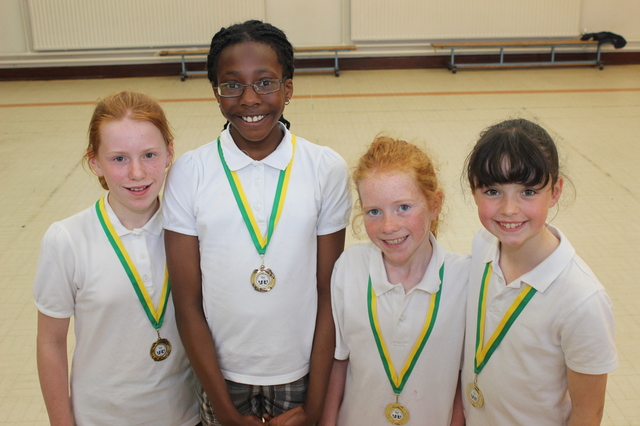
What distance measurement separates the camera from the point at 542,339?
1500 mm

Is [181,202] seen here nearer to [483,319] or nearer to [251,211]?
[251,211]

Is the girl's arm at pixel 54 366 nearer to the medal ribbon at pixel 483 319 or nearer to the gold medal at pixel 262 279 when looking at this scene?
the gold medal at pixel 262 279

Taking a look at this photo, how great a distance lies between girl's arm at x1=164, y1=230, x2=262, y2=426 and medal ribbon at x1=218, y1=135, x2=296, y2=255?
16 cm

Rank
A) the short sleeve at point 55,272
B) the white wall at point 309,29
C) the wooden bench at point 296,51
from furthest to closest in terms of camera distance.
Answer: the white wall at point 309,29
the wooden bench at point 296,51
the short sleeve at point 55,272

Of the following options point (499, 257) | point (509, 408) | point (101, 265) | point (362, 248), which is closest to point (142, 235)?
point (101, 265)

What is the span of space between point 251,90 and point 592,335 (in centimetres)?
102

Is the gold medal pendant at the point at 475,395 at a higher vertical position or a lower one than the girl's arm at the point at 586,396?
lower

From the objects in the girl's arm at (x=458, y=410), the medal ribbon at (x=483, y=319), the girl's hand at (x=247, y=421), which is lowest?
the girl's arm at (x=458, y=410)

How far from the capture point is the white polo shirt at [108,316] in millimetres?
1630

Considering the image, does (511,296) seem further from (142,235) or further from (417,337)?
(142,235)

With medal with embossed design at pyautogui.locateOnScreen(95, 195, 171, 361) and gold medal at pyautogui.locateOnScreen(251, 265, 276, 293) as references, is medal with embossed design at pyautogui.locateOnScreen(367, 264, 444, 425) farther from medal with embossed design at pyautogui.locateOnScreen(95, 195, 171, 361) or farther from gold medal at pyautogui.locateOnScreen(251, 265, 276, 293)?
medal with embossed design at pyautogui.locateOnScreen(95, 195, 171, 361)

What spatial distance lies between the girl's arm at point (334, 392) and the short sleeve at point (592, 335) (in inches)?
25.5

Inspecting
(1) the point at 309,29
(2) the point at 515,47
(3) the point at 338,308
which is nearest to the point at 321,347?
(3) the point at 338,308

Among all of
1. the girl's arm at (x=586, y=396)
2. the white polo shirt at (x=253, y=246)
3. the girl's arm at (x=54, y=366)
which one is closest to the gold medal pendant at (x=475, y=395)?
the girl's arm at (x=586, y=396)
